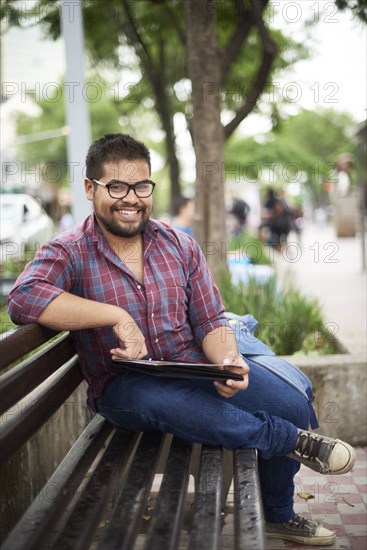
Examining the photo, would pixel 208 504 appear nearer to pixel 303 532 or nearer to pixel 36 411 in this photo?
pixel 36 411

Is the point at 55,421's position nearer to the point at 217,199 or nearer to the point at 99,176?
the point at 99,176

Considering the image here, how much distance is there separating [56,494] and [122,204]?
1.22 m

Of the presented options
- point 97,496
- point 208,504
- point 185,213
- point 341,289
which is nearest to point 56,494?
point 97,496

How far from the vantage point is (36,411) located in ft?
8.61

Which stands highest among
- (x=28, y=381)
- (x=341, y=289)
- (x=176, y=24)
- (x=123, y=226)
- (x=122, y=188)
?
(x=176, y=24)

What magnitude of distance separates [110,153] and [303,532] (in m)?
1.82

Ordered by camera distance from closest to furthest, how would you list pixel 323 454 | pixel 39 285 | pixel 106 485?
pixel 106 485 < pixel 39 285 < pixel 323 454

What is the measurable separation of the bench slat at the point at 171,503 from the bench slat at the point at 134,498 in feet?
0.17

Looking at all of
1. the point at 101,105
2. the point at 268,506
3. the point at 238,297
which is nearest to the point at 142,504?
the point at 268,506

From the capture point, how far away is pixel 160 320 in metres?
3.05

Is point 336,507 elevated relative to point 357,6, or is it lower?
lower

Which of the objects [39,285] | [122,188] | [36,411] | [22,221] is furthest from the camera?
[22,221]

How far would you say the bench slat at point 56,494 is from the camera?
6.70 ft

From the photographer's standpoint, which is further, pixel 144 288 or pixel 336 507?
pixel 336 507
